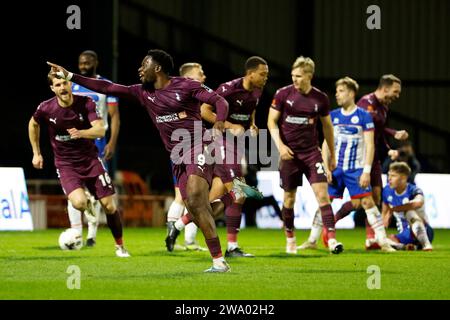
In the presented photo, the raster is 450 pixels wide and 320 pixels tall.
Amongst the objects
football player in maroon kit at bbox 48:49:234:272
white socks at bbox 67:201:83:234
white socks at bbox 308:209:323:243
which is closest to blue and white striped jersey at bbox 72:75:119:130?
white socks at bbox 67:201:83:234

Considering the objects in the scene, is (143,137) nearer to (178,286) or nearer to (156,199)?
(156,199)

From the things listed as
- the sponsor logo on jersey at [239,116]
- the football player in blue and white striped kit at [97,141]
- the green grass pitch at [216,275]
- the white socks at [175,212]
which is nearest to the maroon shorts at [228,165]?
the sponsor logo on jersey at [239,116]

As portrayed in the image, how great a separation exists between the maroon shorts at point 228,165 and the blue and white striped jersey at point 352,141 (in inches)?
67.8

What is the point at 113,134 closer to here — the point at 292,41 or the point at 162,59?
the point at 162,59

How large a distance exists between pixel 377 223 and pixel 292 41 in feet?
56.8

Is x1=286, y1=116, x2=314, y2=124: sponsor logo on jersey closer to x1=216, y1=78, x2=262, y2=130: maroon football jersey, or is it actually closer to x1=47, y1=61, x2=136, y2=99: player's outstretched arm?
x1=216, y1=78, x2=262, y2=130: maroon football jersey

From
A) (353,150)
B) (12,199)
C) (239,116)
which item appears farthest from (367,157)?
(12,199)

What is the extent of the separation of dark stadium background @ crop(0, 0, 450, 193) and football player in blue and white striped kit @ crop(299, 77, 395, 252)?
43.6 feet

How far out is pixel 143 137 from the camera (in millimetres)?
26500

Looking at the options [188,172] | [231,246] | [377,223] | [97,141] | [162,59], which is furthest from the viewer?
[97,141]

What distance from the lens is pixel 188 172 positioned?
9703mm

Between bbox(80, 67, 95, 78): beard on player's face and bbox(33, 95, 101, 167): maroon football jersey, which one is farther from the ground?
bbox(80, 67, 95, 78): beard on player's face

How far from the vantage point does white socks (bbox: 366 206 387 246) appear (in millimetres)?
13328
